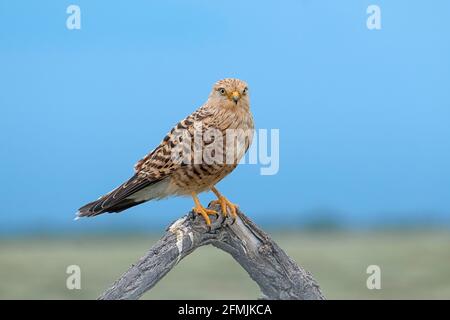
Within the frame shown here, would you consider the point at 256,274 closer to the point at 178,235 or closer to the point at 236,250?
the point at 236,250

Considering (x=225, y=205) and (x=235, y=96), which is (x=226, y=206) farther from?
(x=235, y=96)

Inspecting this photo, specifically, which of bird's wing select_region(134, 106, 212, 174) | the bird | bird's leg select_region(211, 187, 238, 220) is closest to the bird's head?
the bird

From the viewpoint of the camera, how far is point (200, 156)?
18.0 ft

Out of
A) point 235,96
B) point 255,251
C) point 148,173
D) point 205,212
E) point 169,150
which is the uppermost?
point 235,96

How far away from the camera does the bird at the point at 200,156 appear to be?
5.52 meters

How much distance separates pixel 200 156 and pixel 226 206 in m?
0.48

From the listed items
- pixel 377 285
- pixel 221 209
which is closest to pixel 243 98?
pixel 221 209

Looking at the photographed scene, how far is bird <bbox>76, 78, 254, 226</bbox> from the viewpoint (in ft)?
18.1

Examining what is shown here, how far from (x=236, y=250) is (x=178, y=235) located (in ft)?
1.80

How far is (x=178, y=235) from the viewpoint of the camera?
5336 mm

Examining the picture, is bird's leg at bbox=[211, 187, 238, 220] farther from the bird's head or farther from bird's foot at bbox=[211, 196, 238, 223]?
the bird's head

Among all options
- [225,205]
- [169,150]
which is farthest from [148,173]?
[225,205]

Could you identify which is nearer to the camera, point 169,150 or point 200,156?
point 200,156

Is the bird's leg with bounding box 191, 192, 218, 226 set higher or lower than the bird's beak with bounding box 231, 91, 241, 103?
lower
